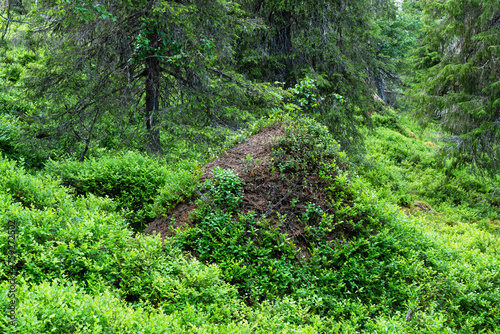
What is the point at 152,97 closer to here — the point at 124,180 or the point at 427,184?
the point at 124,180

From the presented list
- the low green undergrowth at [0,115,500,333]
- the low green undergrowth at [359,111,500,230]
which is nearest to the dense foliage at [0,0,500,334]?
the low green undergrowth at [0,115,500,333]

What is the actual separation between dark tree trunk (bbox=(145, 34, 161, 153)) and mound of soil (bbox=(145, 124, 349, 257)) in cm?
250

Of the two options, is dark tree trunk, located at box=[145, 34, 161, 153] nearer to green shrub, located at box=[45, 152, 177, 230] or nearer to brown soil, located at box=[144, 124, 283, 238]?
green shrub, located at box=[45, 152, 177, 230]

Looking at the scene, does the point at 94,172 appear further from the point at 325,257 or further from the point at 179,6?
the point at 325,257

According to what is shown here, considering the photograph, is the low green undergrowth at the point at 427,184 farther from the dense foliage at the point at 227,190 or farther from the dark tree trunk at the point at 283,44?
the dark tree trunk at the point at 283,44

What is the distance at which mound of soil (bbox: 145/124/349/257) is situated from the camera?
5129mm

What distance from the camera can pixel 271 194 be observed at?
542cm

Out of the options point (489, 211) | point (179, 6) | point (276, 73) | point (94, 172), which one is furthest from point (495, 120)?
point (94, 172)

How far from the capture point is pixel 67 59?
764 centimetres

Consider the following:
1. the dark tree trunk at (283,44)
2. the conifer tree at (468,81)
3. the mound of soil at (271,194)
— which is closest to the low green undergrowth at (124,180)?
the mound of soil at (271,194)

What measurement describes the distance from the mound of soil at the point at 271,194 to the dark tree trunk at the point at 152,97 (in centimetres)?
250

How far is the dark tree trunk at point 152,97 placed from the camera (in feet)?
26.4

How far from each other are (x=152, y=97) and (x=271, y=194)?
454 cm

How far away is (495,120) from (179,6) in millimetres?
10157
